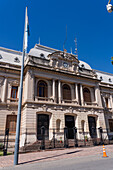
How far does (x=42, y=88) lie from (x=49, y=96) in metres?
1.96

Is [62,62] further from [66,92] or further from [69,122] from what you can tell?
[69,122]

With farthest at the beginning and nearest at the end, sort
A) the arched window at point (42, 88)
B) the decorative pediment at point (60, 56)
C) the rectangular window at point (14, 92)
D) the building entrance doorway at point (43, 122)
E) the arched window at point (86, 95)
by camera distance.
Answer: the arched window at point (86, 95) < the decorative pediment at point (60, 56) < the arched window at point (42, 88) < the rectangular window at point (14, 92) < the building entrance doorway at point (43, 122)

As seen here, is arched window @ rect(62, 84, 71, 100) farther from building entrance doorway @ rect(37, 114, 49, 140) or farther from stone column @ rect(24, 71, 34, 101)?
stone column @ rect(24, 71, 34, 101)

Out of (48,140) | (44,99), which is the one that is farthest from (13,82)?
(48,140)

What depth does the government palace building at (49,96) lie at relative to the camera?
21.2 meters

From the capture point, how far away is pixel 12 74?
24.2 m

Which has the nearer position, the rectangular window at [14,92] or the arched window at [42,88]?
the rectangular window at [14,92]

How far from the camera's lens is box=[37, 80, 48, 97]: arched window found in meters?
23.9

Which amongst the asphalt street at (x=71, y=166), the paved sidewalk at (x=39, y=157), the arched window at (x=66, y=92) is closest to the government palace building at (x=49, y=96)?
the arched window at (x=66, y=92)

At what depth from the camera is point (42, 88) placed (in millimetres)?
24484

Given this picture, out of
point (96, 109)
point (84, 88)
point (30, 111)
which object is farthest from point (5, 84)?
point (96, 109)

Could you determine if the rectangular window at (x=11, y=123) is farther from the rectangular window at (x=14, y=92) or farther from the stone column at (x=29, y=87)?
the stone column at (x=29, y=87)

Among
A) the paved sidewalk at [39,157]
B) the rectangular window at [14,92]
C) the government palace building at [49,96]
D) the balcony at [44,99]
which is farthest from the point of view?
the rectangular window at [14,92]

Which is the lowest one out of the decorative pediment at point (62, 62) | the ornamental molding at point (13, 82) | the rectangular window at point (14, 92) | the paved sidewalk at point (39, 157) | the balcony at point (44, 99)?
the paved sidewalk at point (39, 157)
